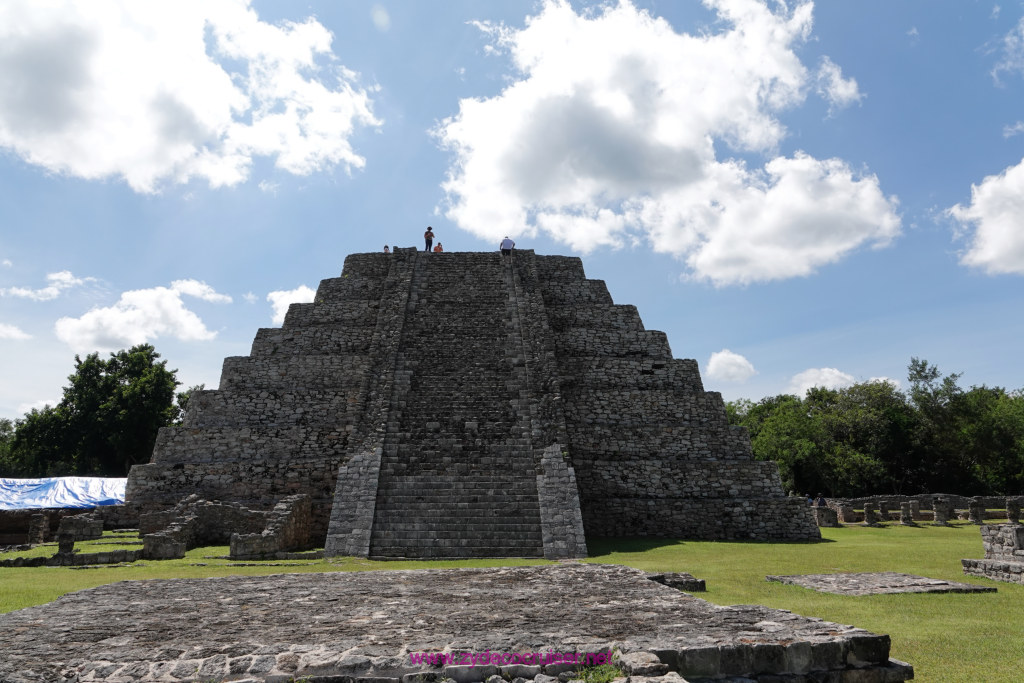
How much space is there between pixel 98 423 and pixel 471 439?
30.0 meters

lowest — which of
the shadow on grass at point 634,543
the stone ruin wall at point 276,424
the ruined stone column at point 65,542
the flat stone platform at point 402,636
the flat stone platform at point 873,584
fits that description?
the shadow on grass at point 634,543

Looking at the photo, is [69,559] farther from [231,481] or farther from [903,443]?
[903,443]

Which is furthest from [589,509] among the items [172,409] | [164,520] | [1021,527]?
[172,409]

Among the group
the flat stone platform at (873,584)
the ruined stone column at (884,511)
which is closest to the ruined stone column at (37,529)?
the flat stone platform at (873,584)

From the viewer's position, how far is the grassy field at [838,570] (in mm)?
5070

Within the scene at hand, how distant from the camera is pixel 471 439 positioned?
1555 cm

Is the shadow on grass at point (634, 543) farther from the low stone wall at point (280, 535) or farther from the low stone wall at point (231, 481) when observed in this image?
the low stone wall at point (231, 481)

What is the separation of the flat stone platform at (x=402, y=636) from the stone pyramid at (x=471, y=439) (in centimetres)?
648

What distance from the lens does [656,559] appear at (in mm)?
11461

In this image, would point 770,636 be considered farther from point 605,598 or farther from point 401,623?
point 401,623

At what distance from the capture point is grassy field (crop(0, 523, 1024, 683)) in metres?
5.07

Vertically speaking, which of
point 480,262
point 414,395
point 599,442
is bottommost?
point 599,442

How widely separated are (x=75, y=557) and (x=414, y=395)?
8469 mm

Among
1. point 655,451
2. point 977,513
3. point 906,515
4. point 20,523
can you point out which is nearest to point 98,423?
point 20,523
